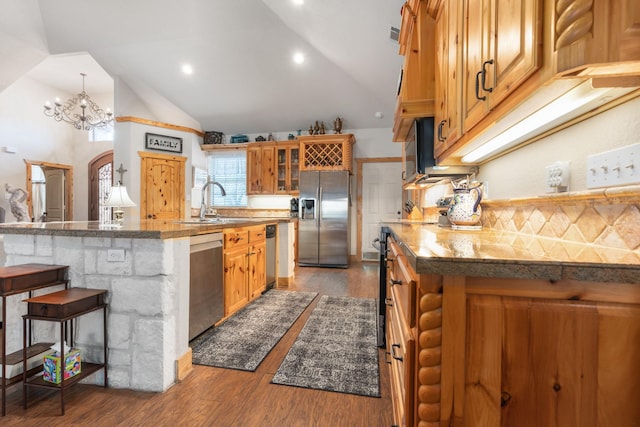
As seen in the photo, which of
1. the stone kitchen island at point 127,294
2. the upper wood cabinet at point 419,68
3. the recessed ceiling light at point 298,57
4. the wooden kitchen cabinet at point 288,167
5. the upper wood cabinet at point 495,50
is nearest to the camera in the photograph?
the upper wood cabinet at point 495,50

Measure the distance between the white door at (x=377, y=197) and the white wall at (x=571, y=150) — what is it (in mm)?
4003

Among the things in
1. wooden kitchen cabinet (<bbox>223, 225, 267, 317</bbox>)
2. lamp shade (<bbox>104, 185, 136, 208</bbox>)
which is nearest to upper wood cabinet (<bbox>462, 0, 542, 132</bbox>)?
wooden kitchen cabinet (<bbox>223, 225, 267, 317</bbox>)

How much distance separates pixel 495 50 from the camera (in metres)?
1.02

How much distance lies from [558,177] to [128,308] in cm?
222

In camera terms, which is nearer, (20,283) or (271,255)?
(20,283)

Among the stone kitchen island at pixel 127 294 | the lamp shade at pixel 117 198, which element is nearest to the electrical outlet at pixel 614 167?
the stone kitchen island at pixel 127 294

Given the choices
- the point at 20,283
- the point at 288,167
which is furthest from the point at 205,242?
the point at 288,167

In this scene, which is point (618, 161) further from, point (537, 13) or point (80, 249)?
point (80, 249)

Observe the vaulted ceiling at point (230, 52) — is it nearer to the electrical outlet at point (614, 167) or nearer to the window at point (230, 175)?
the window at point (230, 175)

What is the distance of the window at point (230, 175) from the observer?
6.38 m

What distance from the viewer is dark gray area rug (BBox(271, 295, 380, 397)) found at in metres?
1.75

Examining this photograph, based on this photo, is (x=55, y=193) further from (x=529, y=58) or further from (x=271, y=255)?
(x=529, y=58)

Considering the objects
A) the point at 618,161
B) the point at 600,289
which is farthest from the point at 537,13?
the point at 600,289

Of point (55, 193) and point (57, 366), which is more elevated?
point (55, 193)
